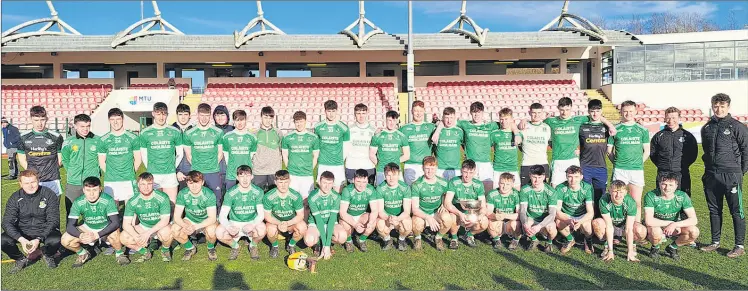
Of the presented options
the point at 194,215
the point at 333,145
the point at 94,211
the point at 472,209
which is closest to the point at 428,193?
the point at 472,209

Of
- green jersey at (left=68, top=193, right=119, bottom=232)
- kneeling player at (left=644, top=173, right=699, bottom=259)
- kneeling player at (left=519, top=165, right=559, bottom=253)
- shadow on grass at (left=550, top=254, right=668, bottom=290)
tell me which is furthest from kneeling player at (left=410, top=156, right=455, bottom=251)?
green jersey at (left=68, top=193, right=119, bottom=232)

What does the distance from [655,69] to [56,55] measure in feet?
105

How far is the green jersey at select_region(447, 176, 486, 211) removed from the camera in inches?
227

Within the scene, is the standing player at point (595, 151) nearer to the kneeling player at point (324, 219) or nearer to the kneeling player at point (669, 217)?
the kneeling player at point (669, 217)

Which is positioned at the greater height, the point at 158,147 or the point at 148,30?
the point at 148,30

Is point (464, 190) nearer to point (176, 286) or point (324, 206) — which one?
point (324, 206)

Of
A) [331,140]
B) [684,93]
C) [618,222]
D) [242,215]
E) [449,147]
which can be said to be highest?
[684,93]

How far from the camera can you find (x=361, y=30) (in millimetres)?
23781

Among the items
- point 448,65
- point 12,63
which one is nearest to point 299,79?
point 448,65

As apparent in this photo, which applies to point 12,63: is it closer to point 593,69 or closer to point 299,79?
point 299,79

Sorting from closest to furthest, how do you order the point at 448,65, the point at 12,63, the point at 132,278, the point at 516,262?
the point at 132,278 < the point at 516,262 < the point at 12,63 < the point at 448,65

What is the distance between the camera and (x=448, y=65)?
→ 92.9 feet

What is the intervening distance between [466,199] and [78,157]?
4.78 m

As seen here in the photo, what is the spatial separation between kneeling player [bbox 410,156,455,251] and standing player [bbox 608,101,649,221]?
2279 millimetres
